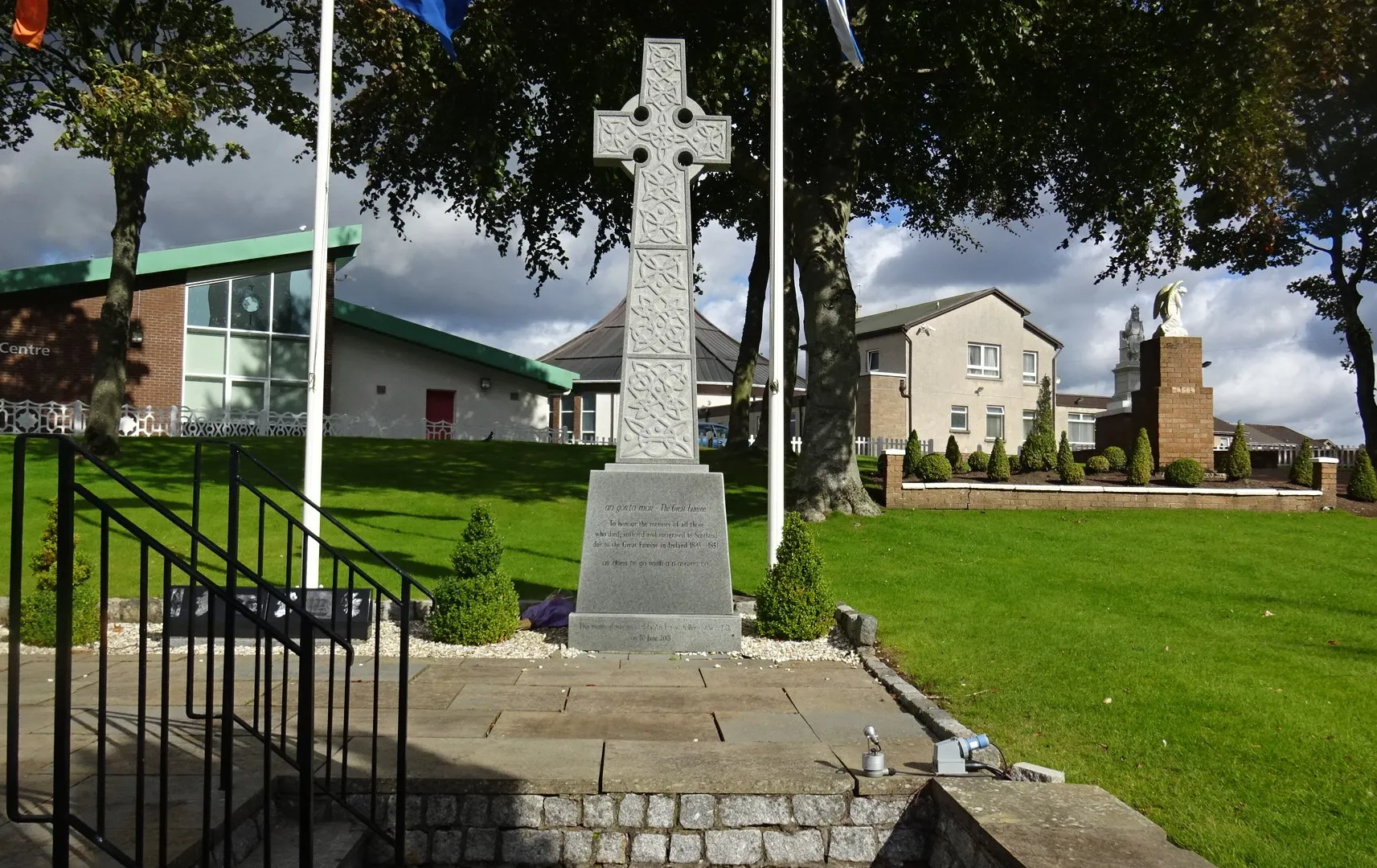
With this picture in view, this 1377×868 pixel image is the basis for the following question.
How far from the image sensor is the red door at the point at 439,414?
27234 millimetres

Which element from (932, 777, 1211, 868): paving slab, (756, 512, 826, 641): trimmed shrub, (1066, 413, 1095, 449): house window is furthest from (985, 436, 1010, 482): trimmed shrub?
(1066, 413, 1095, 449): house window

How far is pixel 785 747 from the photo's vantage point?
4.71 meters

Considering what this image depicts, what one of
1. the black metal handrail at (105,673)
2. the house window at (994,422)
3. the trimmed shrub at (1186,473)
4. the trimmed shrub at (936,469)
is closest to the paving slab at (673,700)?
the black metal handrail at (105,673)

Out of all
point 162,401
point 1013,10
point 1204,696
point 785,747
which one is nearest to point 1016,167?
point 1013,10

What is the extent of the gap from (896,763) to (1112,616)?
5107 mm

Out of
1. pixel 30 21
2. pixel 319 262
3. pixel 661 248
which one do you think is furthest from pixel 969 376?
pixel 30 21

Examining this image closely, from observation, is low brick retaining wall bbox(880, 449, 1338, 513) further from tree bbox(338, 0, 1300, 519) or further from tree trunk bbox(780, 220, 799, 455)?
tree trunk bbox(780, 220, 799, 455)

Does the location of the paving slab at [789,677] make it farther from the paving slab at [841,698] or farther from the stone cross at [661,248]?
the stone cross at [661,248]

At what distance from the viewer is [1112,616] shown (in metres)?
8.73

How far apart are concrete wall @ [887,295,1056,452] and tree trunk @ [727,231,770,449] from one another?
15728 millimetres

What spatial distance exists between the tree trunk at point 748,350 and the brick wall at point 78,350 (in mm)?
13932

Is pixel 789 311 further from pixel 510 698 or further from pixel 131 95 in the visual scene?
pixel 510 698

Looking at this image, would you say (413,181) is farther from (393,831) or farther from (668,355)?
(393,831)

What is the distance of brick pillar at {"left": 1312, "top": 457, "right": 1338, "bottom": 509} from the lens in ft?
57.9
